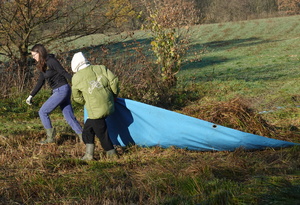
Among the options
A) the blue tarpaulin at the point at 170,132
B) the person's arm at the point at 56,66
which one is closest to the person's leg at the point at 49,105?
the person's arm at the point at 56,66

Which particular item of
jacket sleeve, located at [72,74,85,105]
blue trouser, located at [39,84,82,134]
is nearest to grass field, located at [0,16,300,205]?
blue trouser, located at [39,84,82,134]

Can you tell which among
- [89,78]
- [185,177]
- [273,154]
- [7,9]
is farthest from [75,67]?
[7,9]

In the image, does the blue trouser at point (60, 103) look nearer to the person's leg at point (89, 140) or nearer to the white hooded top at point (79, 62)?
the person's leg at point (89, 140)

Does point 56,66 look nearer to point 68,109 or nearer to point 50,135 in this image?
point 68,109

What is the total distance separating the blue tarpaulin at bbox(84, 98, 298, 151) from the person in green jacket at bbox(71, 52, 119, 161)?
2.06 ft

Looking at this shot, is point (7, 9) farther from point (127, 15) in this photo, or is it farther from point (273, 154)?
point (273, 154)

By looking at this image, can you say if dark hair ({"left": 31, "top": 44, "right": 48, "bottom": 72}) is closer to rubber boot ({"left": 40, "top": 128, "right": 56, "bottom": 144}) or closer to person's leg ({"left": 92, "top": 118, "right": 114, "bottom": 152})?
rubber boot ({"left": 40, "top": 128, "right": 56, "bottom": 144})

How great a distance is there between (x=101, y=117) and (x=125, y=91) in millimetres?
4398

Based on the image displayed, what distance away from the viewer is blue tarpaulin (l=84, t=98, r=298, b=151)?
5.73 metres

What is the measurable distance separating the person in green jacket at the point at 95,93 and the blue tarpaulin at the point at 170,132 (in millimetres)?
627

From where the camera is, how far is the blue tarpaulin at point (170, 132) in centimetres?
573

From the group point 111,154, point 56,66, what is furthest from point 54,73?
point 111,154

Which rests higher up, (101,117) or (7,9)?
(7,9)

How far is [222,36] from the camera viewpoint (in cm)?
4172
